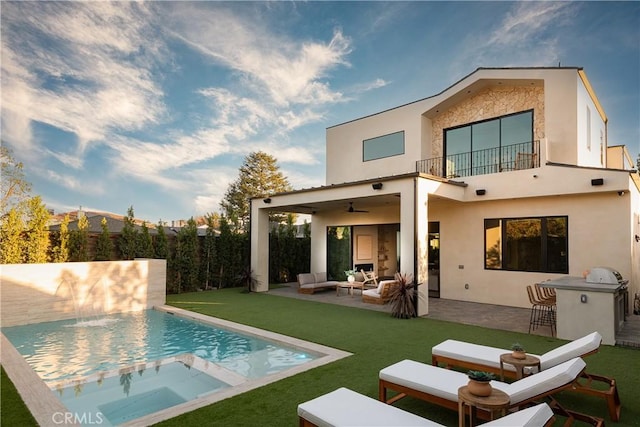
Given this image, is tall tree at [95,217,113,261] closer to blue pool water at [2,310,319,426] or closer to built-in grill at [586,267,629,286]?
blue pool water at [2,310,319,426]

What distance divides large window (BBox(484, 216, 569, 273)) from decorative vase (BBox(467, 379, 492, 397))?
918 centimetres

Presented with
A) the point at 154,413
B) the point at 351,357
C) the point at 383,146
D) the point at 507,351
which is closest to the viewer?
the point at 154,413

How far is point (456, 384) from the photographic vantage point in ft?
12.3

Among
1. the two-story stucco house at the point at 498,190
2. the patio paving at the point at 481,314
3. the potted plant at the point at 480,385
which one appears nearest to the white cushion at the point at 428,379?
the potted plant at the point at 480,385

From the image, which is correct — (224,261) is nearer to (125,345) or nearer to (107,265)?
(107,265)

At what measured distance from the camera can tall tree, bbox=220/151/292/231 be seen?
38.6m

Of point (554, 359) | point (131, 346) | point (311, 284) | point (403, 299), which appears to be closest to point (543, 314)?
point (403, 299)

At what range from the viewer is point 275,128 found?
75.3 feet

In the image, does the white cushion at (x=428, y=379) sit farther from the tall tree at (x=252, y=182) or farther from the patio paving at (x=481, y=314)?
the tall tree at (x=252, y=182)

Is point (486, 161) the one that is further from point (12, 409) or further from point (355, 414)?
point (12, 409)

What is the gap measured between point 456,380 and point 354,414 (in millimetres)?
1377

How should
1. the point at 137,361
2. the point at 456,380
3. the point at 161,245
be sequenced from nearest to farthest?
1. the point at 456,380
2. the point at 137,361
3. the point at 161,245

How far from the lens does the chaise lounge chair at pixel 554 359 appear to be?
12.7 ft

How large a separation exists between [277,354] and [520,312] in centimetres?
738
